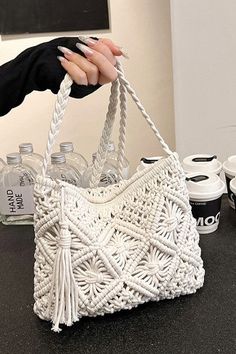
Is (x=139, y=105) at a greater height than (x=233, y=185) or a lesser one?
greater

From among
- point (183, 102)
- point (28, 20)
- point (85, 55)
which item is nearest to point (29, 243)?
point (85, 55)

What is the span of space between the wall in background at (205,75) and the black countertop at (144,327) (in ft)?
1.77

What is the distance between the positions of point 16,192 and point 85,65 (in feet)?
1.31

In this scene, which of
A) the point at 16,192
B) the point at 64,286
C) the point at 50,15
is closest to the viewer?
the point at 64,286

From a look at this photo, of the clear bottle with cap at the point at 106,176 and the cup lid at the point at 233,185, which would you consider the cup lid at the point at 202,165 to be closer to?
the cup lid at the point at 233,185

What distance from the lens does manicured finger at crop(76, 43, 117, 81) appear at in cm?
53

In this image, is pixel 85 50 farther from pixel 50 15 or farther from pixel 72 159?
pixel 50 15

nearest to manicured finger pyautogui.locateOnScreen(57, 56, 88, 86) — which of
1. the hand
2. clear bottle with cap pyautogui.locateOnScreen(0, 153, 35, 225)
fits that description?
the hand

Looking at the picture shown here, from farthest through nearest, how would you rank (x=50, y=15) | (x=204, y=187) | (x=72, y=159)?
1. (x=50, y=15)
2. (x=72, y=159)
3. (x=204, y=187)

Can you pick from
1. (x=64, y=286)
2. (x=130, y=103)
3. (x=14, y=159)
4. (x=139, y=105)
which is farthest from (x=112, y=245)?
(x=130, y=103)

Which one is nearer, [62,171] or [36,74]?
[36,74]

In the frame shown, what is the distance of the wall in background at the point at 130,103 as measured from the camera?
1296 millimetres

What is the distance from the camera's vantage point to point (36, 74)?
0.61 metres

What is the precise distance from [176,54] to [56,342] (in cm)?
80
